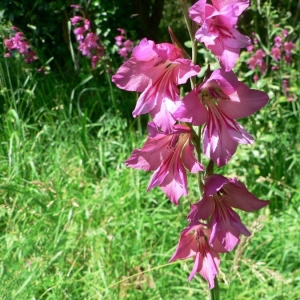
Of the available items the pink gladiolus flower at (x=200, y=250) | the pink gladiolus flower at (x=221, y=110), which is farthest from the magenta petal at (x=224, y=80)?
the pink gladiolus flower at (x=200, y=250)

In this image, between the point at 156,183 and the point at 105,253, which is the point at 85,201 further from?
the point at 156,183

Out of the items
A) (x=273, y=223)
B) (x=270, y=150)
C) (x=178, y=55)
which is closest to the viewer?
(x=178, y=55)

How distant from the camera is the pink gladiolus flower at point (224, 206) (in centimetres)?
108

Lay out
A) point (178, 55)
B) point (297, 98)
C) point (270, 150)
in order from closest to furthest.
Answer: point (178, 55) < point (270, 150) < point (297, 98)

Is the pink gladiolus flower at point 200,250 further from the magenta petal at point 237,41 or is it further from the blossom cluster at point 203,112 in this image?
the magenta petal at point 237,41

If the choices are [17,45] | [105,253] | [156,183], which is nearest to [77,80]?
[17,45]

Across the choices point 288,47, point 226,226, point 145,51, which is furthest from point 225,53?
point 288,47

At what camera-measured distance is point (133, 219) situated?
2.52 metres

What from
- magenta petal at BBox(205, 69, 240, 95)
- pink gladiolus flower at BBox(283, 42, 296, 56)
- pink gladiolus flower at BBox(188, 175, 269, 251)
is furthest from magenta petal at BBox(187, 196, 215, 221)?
pink gladiolus flower at BBox(283, 42, 296, 56)

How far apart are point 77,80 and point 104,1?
3.57 feet

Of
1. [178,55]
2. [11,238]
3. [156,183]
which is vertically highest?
[178,55]

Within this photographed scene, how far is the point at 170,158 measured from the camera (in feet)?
3.64

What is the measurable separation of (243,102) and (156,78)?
0.19m

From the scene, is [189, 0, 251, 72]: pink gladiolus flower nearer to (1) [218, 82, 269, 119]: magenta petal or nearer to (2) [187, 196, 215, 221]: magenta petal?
(1) [218, 82, 269, 119]: magenta petal
